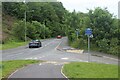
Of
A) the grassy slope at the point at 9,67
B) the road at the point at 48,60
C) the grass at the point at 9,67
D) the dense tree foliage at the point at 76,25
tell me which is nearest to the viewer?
the road at the point at 48,60

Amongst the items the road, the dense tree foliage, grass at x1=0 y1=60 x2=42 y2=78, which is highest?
the dense tree foliage

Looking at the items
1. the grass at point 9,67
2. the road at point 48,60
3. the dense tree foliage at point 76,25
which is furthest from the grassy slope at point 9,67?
the dense tree foliage at point 76,25

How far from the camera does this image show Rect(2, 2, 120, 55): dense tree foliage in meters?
47.5

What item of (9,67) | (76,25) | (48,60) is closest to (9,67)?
(9,67)

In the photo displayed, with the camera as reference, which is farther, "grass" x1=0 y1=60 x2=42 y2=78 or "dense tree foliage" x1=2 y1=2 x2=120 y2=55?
"dense tree foliage" x1=2 y1=2 x2=120 y2=55

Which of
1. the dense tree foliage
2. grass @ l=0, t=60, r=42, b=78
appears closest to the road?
grass @ l=0, t=60, r=42, b=78

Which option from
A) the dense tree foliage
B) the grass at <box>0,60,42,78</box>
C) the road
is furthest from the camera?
the dense tree foliage

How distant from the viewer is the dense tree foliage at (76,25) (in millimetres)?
47531

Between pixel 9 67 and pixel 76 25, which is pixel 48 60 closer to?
pixel 9 67

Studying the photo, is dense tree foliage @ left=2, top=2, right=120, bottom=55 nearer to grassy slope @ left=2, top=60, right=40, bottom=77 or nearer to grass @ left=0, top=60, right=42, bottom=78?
grass @ left=0, top=60, right=42, bottom=78

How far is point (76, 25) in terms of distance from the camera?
241ft

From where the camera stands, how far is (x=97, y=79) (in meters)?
15.6

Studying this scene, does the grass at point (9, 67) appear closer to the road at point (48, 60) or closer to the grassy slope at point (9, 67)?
the grassy slope at point (9, 67)

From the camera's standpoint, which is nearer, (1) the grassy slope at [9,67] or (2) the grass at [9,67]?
(2) the grass at [9,67]
